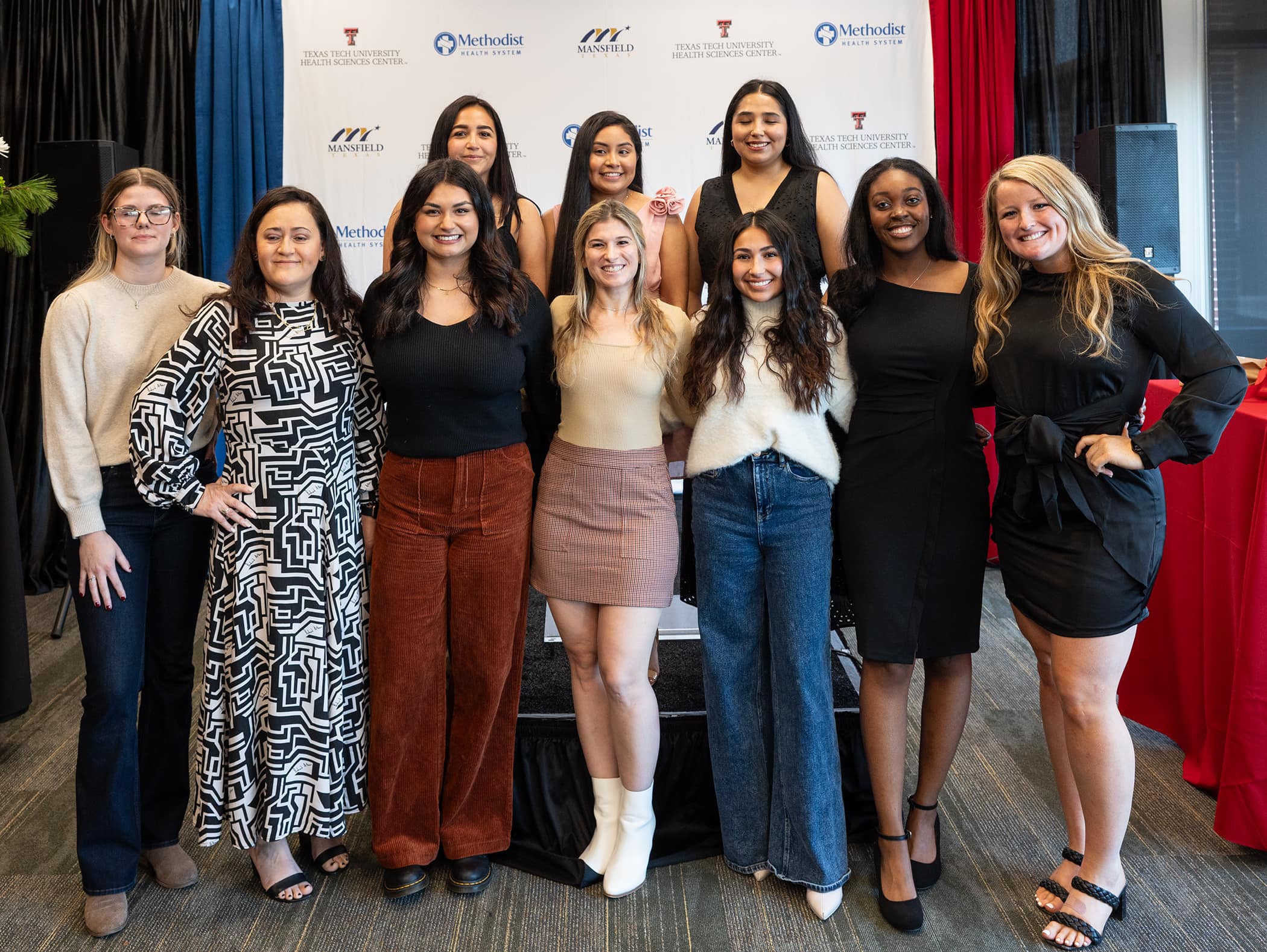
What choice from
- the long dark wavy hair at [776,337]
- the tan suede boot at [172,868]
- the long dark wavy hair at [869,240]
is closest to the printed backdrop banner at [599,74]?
the long dark wavy hair at [869,240]

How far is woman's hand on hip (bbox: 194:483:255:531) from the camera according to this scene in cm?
218

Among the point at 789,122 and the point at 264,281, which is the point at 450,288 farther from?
the point at 789,122

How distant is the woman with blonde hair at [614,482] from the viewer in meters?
2.25

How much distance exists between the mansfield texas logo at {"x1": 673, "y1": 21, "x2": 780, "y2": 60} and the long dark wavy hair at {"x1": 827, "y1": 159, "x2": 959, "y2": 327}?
310 centimetres

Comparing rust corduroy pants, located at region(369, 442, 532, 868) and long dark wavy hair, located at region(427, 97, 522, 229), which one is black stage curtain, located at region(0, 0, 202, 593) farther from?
rust corduroy pants, located at region(369, 442, 532, 868)

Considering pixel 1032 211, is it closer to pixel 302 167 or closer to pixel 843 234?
pixel 843 234

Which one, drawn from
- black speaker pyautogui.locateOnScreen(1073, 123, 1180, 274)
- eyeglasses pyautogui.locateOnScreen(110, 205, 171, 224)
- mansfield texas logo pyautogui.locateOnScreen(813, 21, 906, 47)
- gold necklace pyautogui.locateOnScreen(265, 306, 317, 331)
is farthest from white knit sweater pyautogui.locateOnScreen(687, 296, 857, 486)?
mansfield texas logo pyautogui.locateOnScreen(813, 21, 906, 47)

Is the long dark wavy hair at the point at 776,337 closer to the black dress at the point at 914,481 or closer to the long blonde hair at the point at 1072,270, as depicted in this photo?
the black dress at the point at 914,481

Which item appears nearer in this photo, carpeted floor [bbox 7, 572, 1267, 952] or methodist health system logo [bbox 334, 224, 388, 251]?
carpeted floor [bbox 7, 572, 1267, 952]

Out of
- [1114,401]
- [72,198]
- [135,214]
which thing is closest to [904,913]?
[1114,401]

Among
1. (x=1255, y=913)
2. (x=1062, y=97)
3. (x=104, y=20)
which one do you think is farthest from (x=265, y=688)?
(x=1062, y=97)

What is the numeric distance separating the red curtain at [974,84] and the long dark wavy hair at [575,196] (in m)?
3.02

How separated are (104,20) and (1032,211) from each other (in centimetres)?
495

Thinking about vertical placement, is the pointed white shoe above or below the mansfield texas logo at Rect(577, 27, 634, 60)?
below
